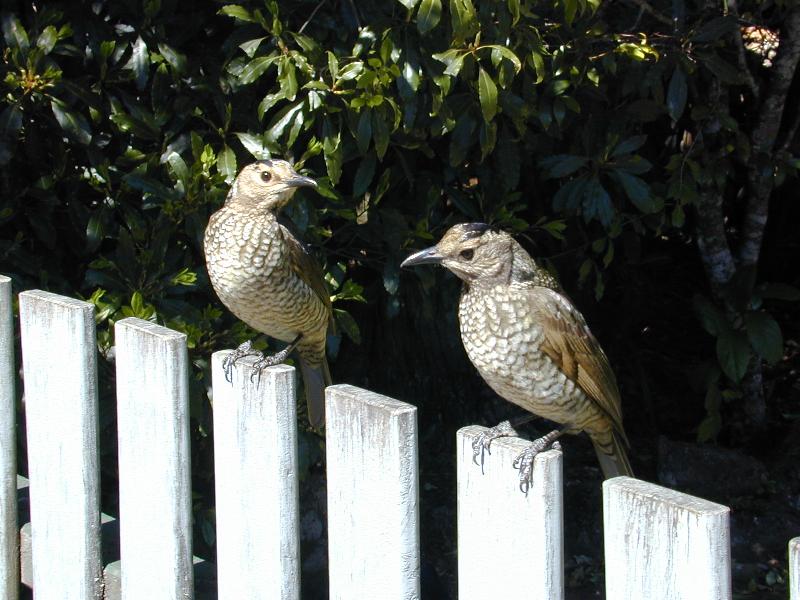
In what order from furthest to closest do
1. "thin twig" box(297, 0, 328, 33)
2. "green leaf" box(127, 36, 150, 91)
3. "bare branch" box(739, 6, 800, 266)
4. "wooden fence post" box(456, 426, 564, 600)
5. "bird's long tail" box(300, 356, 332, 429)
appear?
"bare branch" box(739, 6, 800, 266) → "bird's long tail" box(300, 356, 332, 429) → "green leaf" box(127, 36, 150, 91) → "thin twig" box(297, 0, 328, 33) → "wooden fence post" box(456, 426, 564, 600)

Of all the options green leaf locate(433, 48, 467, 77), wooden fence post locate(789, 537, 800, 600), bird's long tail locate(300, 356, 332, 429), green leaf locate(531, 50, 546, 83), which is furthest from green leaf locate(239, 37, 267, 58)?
wooden fence post locate(789, 537, 800, 600)

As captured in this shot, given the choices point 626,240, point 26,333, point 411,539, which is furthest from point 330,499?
point 626,240

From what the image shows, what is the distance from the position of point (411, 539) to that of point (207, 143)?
7.95ft

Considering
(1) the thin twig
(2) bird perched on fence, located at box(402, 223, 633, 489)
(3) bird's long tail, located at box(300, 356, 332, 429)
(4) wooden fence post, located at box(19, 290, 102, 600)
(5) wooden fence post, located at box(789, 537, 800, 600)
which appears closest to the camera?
(5) wooden fence post, located at box(789, 537, 800, 600)

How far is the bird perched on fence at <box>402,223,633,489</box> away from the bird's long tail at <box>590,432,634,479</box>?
0.25m

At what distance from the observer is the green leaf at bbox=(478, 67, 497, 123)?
3.77 m

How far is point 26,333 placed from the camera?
286 centimetres

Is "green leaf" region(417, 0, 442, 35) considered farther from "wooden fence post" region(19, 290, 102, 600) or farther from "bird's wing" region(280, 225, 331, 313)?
"wooden fence post" region(19, 290, 102, 600)

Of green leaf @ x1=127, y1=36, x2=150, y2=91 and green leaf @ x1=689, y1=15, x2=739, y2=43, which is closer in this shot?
green leaf @ x1=127, y1=36, x2=150, y2=91

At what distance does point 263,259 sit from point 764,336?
7.52ft

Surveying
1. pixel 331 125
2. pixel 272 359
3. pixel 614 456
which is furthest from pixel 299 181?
pixel 614 456

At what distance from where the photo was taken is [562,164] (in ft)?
15.2

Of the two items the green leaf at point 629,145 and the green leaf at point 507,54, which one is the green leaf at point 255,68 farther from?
the green leaf at point 629,145

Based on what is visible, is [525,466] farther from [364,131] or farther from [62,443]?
[364,131]
